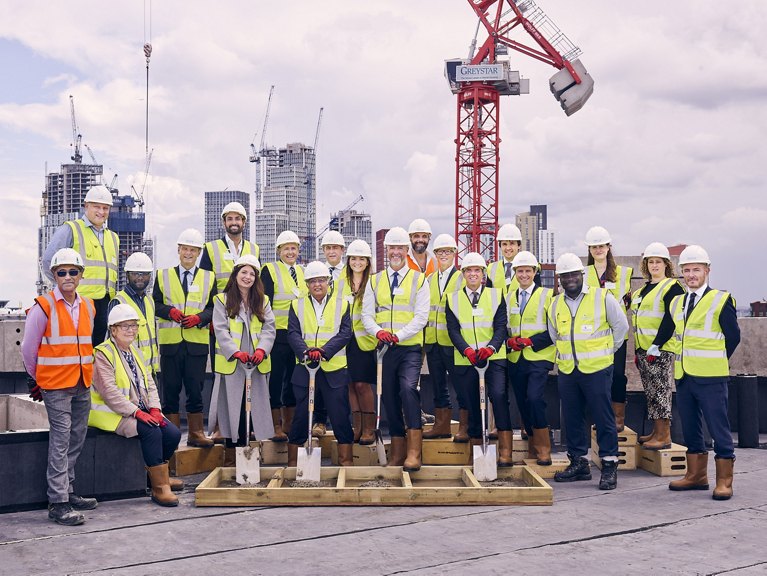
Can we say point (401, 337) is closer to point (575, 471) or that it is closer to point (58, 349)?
point (575, 471)

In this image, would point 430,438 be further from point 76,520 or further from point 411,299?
point 76,520

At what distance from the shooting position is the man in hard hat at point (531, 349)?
307 inches


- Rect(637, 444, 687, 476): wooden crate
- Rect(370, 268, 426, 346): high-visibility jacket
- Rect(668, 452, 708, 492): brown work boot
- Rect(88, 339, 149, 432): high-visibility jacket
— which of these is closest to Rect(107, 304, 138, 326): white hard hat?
Rect(88, 339, 149, 432): high-visibility jacket

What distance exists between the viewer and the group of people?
6969 millimetres

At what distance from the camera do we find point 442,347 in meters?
8.27

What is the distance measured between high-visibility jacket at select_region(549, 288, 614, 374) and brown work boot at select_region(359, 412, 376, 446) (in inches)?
79.7

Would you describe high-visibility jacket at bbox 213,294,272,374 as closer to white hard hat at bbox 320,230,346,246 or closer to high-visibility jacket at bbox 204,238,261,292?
high-visibility jacket at bbox 204,238,261,292

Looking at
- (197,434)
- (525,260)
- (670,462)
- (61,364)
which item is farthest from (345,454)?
(670,462)

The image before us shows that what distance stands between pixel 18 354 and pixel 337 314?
7737 mm

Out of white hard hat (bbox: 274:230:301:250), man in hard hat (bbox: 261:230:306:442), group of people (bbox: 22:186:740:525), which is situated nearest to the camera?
group of people (bbox: 22:186:740:525)

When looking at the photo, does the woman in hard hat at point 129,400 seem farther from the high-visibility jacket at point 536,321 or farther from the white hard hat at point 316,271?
the high-visibility jacket at point 536,321

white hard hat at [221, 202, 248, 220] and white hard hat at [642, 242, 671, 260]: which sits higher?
white hard hat at [221, 202, 248, 220]

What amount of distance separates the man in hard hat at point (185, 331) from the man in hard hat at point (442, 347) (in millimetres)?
2345

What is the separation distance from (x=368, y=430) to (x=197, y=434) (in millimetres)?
1784
